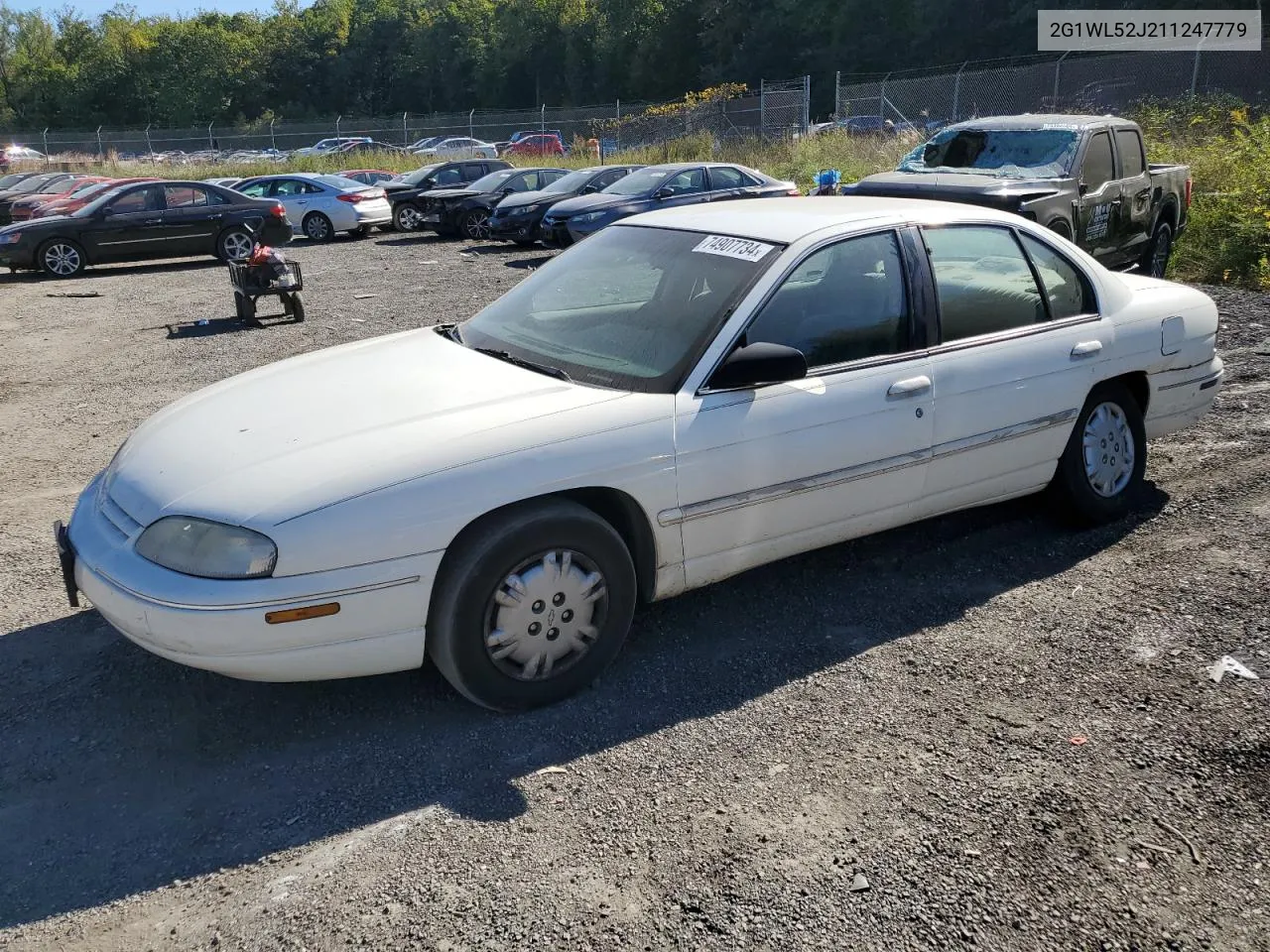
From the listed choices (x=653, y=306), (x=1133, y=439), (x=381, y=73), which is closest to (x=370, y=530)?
(x=653, y=306)

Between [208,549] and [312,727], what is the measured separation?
28.9 inches

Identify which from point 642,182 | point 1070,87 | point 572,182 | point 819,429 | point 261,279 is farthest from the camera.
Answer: point 1070,87

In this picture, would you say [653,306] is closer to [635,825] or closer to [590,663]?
[590,663]

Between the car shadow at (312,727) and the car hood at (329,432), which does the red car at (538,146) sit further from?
the car shadow at (312,727)

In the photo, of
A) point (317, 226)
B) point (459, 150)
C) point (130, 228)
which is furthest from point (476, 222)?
point (459, 150)

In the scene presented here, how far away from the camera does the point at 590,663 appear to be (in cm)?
360

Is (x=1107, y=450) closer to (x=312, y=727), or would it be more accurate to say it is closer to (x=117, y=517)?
(x=312, y=727)

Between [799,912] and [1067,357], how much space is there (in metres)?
2.94

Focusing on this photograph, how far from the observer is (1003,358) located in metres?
4.39

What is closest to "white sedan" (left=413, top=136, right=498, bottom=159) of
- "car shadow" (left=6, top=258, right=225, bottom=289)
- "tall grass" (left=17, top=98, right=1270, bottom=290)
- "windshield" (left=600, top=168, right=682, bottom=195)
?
"tall grass" (left=17, top=98, right=1270, bottom=290)

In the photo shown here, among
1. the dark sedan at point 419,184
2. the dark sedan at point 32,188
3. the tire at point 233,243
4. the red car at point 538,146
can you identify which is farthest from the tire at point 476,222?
the red car at point 538,146

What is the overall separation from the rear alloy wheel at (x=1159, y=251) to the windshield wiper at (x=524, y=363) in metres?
9.42

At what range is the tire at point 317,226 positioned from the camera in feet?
69.9

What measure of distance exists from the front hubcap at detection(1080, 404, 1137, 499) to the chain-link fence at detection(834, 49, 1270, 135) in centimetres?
2392
